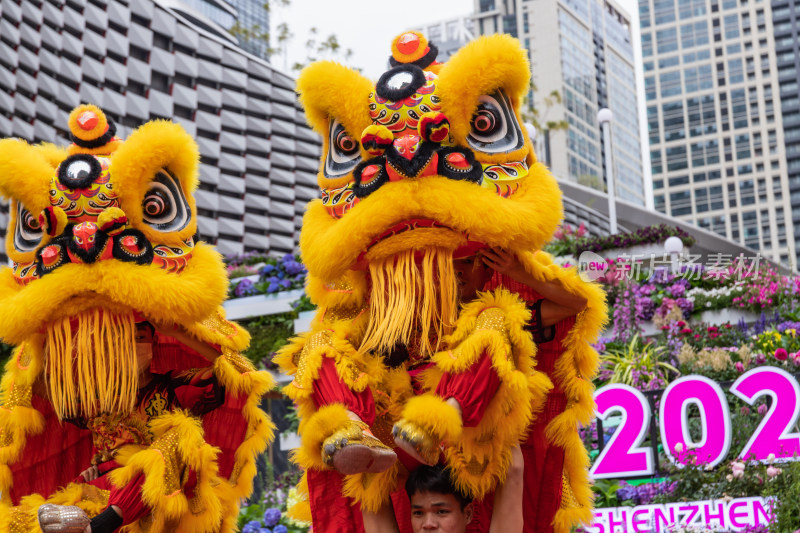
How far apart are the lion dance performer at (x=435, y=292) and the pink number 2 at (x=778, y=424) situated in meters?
2.82

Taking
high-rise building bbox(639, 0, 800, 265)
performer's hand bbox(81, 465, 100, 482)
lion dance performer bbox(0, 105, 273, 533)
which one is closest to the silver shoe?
lion dance performer bbox(0, 105, 273, 533)

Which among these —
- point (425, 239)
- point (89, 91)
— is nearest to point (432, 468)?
point (425, 239)

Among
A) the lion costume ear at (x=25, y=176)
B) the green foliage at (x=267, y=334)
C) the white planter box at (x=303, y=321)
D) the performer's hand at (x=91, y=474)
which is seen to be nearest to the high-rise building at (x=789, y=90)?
the green foliage at (x=267, y=334)

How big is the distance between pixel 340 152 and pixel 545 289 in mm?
727

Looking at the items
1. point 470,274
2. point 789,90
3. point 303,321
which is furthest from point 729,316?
point 789,90

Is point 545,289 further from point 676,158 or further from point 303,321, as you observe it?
point 676,158

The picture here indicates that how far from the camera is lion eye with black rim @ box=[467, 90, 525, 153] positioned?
2.60 m

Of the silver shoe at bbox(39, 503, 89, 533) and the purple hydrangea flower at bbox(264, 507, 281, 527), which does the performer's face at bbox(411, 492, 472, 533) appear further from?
the purple hydrangea flower at bbox(264, 507, 281, 527)

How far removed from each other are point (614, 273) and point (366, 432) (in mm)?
5614

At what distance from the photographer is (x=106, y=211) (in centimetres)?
293

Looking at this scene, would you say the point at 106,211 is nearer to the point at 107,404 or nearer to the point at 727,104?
the point at 107,404

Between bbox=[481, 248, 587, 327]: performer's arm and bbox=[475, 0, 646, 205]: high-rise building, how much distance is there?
39544mm

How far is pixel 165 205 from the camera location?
3.09 m

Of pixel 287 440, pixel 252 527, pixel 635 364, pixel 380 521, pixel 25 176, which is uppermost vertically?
pixel 25 176
